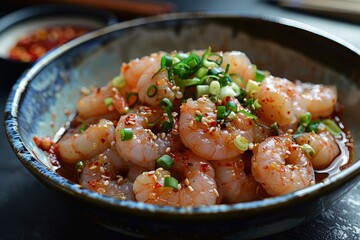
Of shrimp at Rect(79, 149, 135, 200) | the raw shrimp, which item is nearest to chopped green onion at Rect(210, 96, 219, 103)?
the raw shrimp

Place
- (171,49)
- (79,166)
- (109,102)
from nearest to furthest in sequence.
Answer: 1. (79,166)
2. (109,102)
3. (171,49)

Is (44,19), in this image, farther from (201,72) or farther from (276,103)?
(276,103)

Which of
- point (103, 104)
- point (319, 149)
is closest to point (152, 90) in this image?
point (103, 104)

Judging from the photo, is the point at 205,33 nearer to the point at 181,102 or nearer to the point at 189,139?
the point at 181,102

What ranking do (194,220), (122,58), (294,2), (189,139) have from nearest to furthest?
(194,220) < (189,139) < (122,58) < (294,2)

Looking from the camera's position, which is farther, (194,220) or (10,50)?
(10,50)

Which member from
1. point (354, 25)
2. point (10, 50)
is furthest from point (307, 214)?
point (10, 50)

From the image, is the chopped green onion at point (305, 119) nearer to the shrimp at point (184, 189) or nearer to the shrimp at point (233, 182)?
the shrimp at point (233, 182)
